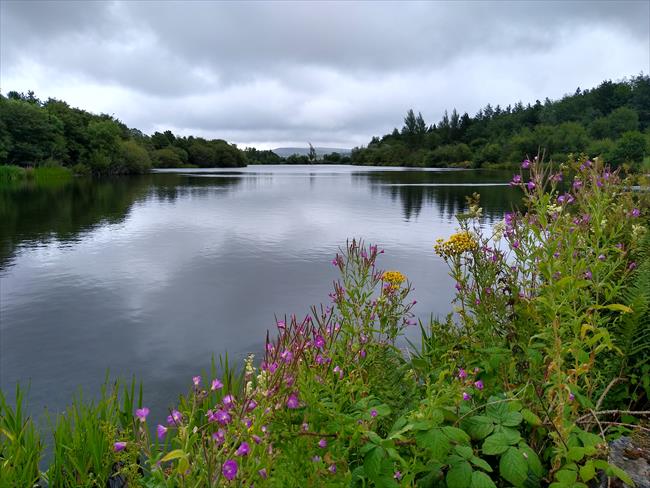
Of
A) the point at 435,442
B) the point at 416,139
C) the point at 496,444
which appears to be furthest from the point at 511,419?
the point at 416,139

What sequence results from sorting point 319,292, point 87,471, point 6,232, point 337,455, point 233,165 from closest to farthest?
point 337,455 < point 87,471 < point 319,292 < point 6,232 < point 233,165

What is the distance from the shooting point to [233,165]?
155 m

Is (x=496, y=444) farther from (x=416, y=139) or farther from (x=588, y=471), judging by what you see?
(x=416, y=139)

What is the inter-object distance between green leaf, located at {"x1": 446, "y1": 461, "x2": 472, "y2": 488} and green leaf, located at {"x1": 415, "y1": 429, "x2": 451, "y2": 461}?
0.36 ft

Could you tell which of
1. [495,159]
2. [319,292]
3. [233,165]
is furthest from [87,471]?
[233,165]

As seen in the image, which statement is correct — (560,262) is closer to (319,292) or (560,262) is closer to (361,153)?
(319,292)

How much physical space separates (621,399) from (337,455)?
95.3 inches

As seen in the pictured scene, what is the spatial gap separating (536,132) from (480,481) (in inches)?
5683

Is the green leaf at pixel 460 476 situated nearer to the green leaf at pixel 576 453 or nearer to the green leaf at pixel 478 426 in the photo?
the green leaf at pixel 478 426

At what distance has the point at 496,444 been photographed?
2.35 meters

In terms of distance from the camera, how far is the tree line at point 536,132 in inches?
4417

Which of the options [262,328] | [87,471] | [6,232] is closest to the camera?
[87,471]

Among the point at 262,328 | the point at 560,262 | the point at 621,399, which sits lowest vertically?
the point at 262,328

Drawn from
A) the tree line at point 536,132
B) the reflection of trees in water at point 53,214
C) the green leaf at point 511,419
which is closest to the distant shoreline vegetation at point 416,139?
the tree line at point 536,132
